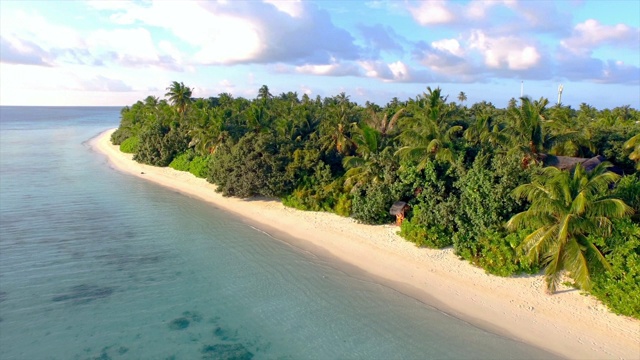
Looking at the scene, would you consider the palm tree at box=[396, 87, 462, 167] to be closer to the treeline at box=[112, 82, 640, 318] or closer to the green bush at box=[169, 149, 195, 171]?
the treeline at box=[112, 82, 640, 318]

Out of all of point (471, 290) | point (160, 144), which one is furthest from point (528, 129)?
point (160, 144)

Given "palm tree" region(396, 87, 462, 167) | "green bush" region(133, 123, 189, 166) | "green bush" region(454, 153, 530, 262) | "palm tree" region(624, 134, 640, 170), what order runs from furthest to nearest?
"green bush" region(133, 123, 189, 166)
"palm tree" region(624, 134, 640, 170)
"palm tree" region(396, 87, 462, 167)
"green bush" region(454, 153, 530, 262)

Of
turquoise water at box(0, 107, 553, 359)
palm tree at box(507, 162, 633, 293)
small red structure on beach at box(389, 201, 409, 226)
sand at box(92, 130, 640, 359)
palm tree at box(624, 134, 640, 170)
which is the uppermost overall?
palm tree at box(624, 134, 640, 170)

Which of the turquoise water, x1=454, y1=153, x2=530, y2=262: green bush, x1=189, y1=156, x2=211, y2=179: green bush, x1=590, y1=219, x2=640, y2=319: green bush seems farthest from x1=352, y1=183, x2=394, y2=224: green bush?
x1=189, y1=156, x2=211, y2=179: green bush

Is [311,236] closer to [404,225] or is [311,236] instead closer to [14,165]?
[404,225]

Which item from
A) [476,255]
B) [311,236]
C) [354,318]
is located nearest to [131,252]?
[311,236]

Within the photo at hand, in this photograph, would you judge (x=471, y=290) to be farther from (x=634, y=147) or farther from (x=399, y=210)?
(x=634, y=147)
